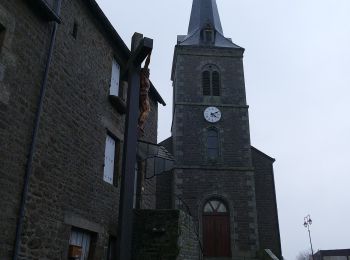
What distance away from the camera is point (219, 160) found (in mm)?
21078

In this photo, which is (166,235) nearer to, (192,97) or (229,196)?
(229,196)

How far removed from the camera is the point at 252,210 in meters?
19.7

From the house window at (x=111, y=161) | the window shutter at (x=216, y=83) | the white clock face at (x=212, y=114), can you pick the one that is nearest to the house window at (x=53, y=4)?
the house window at (x=111, y=161)

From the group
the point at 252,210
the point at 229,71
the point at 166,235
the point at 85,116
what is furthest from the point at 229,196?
the point at 85,116

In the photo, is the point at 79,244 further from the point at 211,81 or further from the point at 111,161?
the point at 211,81

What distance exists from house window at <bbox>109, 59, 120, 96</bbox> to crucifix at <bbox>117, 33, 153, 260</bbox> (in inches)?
149

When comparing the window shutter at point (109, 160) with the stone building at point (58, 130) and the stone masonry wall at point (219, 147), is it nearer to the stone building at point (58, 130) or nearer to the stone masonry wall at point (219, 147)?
the stone building at point (58, 130)

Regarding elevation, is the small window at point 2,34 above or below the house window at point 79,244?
above

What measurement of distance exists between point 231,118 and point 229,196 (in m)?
4.49

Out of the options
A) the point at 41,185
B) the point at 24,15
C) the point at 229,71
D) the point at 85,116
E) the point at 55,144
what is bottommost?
the point at 41,185

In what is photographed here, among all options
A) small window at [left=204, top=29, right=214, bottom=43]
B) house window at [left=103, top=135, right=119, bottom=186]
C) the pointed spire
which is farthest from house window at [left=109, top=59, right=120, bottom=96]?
the pointed spire

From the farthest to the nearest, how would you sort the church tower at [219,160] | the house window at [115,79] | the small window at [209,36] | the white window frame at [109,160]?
the small window at [209,36]
the church tower at [219,160]
the house window at [115,79]
the white window frame at [109,160]

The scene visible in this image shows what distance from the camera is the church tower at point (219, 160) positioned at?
19.5 m

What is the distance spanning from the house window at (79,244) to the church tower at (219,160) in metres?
9.12
